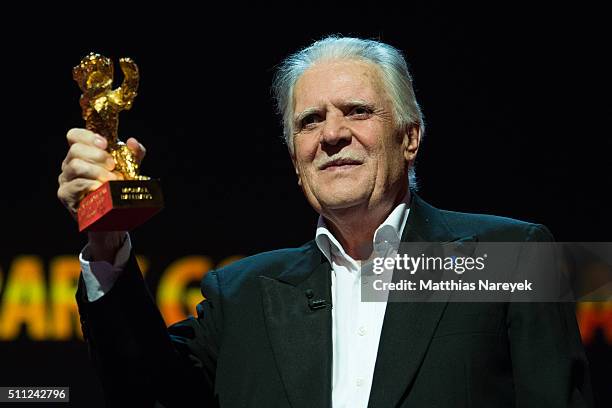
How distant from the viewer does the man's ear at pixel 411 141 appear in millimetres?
2436

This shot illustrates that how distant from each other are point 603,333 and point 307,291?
78.4 inches

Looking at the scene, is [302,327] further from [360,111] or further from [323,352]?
[360,111]

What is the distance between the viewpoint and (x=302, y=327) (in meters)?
2.17

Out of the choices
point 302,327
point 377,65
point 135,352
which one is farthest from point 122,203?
point 377,65

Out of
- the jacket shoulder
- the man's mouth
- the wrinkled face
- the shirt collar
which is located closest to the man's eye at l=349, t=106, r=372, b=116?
the wrinkled face

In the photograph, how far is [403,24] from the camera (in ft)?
12.9

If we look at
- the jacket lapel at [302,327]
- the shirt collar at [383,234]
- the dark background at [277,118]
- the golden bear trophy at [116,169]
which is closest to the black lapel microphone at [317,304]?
the jacket lapel at [302,327]

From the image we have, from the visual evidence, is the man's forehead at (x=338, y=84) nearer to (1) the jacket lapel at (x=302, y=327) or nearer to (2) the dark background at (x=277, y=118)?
(1) the jacket lapel at (x=302, y=327)

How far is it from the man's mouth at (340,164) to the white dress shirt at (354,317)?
16 centimetres

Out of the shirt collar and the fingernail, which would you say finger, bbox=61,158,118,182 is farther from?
the shirt collar

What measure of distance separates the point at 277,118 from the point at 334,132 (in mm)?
1726

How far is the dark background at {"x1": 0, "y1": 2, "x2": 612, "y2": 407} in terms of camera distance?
3.89 metres

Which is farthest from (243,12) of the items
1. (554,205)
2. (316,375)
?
(316,375)

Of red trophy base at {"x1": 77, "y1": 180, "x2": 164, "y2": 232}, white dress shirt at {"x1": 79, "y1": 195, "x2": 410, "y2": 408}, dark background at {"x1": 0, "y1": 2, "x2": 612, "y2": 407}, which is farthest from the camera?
dark background at {"x1": 0, "y1": 2, "x2": 612, "y2": 407}
